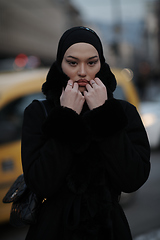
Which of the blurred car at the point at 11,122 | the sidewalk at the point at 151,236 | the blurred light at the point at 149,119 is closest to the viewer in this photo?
the blurred car at the point at 11,122

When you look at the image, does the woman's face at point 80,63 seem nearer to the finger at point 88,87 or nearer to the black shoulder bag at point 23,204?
the finger at point 88,87

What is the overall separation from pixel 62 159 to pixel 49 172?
3.3 inches

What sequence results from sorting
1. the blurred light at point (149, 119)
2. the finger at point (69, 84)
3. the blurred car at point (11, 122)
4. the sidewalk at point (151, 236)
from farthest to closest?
the blurred light at point (149, 119)
the sidewalk at point (151, 236)
the blurred car at point (11, 122)
the finger at point (69, 84)

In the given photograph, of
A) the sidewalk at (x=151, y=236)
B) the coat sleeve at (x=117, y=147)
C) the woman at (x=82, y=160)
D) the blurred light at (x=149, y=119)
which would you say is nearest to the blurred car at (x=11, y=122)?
the sidewalk at (x=151, y=236)

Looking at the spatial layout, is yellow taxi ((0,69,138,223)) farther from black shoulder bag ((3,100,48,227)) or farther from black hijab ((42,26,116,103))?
black hijab ((42,26,116,103))

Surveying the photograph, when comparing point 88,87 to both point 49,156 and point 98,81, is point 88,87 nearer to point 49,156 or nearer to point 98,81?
point 98,81

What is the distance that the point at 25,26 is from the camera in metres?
41.6

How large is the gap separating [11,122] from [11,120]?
24 millimetres

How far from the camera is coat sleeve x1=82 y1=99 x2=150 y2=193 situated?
158 cm

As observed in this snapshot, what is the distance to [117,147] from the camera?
1578mm

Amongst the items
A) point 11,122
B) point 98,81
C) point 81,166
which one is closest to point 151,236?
point 11,122

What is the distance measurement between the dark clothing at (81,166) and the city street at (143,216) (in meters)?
2.33

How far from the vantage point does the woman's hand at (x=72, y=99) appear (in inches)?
64.7

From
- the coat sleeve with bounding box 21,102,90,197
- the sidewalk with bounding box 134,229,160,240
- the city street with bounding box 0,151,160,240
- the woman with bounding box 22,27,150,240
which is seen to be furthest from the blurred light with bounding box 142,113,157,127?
the coat sleeve with bounding box 21,102,90,197
